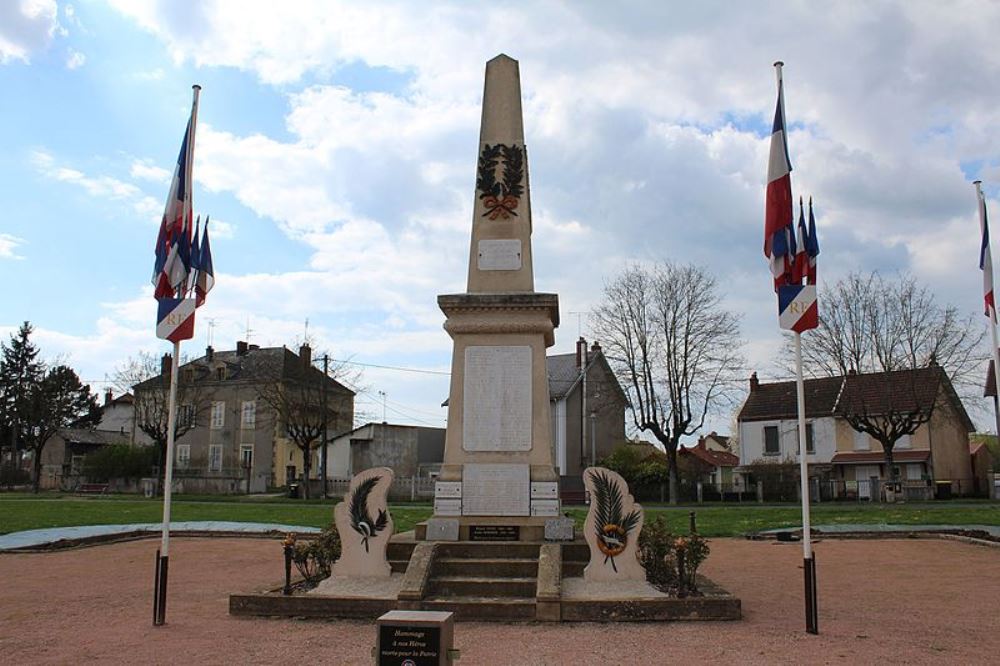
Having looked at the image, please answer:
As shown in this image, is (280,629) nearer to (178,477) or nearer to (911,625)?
(911,625)

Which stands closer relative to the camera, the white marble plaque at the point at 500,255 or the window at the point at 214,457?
the white marble plaque at the point at 500,255

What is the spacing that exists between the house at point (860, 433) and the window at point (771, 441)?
0.06m

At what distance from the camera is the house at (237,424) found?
55.4m

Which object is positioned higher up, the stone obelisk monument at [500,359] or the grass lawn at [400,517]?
the stone obelisk monument at [500,359]

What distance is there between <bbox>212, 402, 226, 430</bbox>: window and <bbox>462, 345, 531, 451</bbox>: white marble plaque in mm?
49083

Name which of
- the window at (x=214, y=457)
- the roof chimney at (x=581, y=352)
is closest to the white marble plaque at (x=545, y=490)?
the roof chimney at (x=581, y=352)

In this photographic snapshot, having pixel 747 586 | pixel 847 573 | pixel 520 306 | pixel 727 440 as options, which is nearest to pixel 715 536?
pixel 847 573

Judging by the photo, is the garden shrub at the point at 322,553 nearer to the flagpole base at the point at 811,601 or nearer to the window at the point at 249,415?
the flagpole base at the point at 811,601

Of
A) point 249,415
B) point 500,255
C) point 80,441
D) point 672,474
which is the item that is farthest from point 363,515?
point 80,441

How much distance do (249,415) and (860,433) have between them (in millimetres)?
39712

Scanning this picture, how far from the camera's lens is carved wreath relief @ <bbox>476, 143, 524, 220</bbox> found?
540 inches

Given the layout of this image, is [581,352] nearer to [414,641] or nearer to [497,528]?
[497,528]

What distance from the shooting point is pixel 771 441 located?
173 feet

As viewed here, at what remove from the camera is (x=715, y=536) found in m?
20.6
